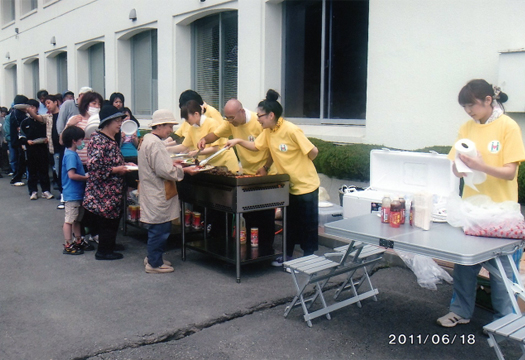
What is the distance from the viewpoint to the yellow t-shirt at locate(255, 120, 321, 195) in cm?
553

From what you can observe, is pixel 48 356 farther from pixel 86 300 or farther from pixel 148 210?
pixel 148 210

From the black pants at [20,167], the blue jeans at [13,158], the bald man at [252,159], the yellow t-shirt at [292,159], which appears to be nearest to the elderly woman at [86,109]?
the bald man at [252,159]

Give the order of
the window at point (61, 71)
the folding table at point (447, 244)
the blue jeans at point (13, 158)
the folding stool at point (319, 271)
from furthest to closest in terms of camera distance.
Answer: the window at point (61, 71) < the blue jeans at point (13, 158) < the folding stool at point (319, 271) < the folding table at point (447, 244)

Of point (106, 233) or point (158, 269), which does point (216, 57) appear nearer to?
point (106, 233)

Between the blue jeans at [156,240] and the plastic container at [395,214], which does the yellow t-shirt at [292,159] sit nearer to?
the blue jeans at [156,240]

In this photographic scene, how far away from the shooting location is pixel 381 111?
26.0ft

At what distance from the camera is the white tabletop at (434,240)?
11.0 ft

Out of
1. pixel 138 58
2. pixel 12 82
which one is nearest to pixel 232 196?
pixel 138 58

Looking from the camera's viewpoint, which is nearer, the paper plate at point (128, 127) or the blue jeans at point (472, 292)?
the blue jeans at point (472, 292)

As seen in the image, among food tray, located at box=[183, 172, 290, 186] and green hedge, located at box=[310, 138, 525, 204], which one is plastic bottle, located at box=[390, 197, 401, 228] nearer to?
food tray, located at box=[183, 172, 290, 186]

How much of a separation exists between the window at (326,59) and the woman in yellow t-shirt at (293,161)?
341 cm

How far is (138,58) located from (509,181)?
11630mm

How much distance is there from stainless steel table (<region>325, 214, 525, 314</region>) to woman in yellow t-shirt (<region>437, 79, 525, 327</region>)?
0.18m
